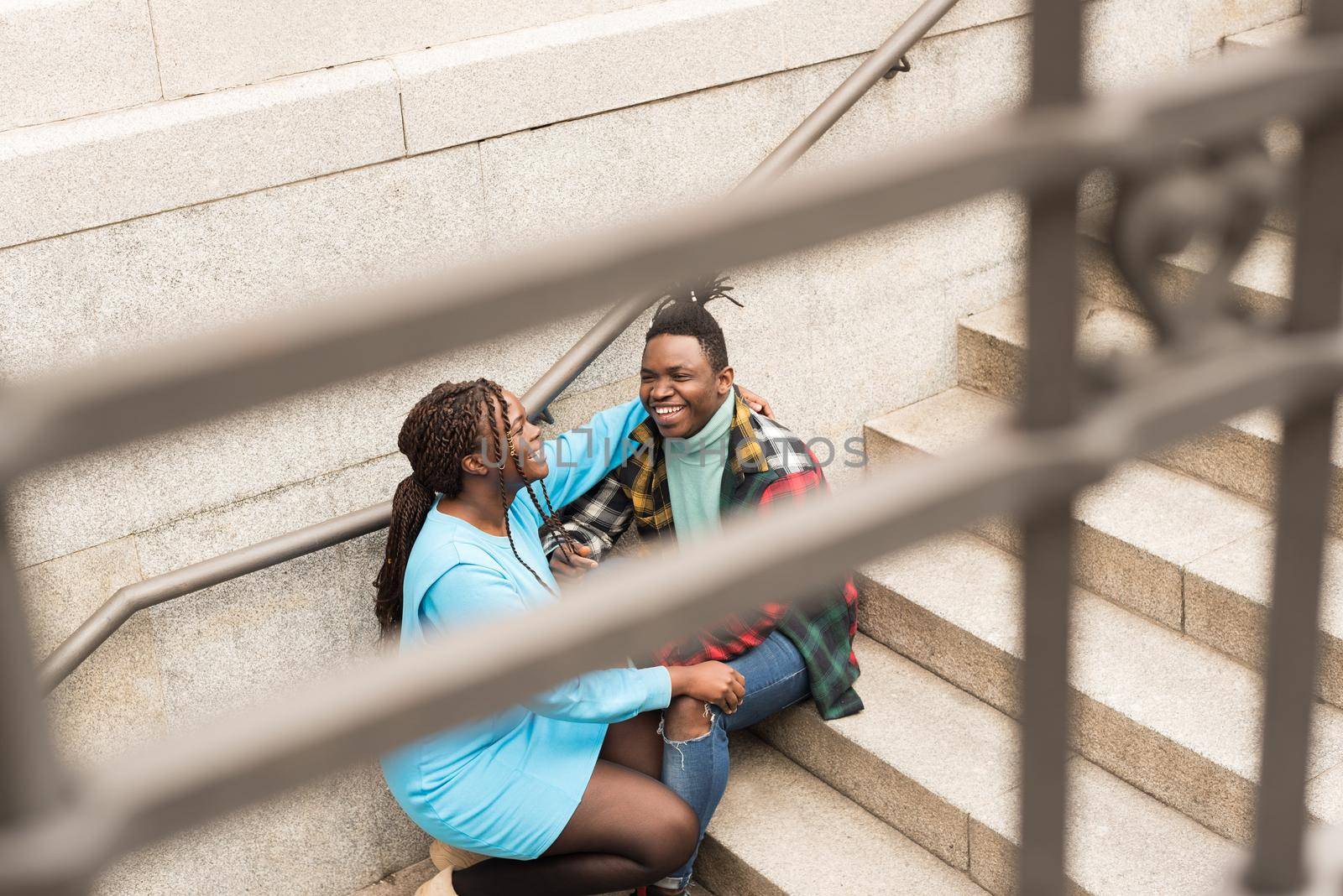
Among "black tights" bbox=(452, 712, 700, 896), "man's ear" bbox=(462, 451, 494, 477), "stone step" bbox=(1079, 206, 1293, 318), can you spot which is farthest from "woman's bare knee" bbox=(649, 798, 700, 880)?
"stone step" bbox=(1079, 206, 1293, 318)

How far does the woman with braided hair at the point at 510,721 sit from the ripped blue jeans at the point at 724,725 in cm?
6

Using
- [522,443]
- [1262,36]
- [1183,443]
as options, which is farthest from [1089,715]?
[1262,36]

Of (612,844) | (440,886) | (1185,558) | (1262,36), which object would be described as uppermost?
(1262,36)

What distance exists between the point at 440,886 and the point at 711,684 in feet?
2.88

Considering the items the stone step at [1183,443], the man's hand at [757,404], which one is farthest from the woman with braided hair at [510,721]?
the stone step at [1183,443]

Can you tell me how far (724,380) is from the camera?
4062 mm

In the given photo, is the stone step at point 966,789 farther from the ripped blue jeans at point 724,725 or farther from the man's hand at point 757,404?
the man's hand at point 757,404

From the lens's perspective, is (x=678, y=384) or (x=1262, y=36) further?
(x=1262, y=36)

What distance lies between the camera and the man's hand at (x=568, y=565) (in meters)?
4.08

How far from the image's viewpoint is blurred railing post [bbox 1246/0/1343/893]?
1.06 metres

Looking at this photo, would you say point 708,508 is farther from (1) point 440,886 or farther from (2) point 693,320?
(1) point 440,886

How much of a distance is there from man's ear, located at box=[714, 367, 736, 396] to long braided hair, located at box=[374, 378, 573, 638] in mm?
580

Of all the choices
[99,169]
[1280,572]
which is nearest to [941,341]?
[99,169]

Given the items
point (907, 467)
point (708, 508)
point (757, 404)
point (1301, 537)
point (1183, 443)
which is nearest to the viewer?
point (907, 467)
